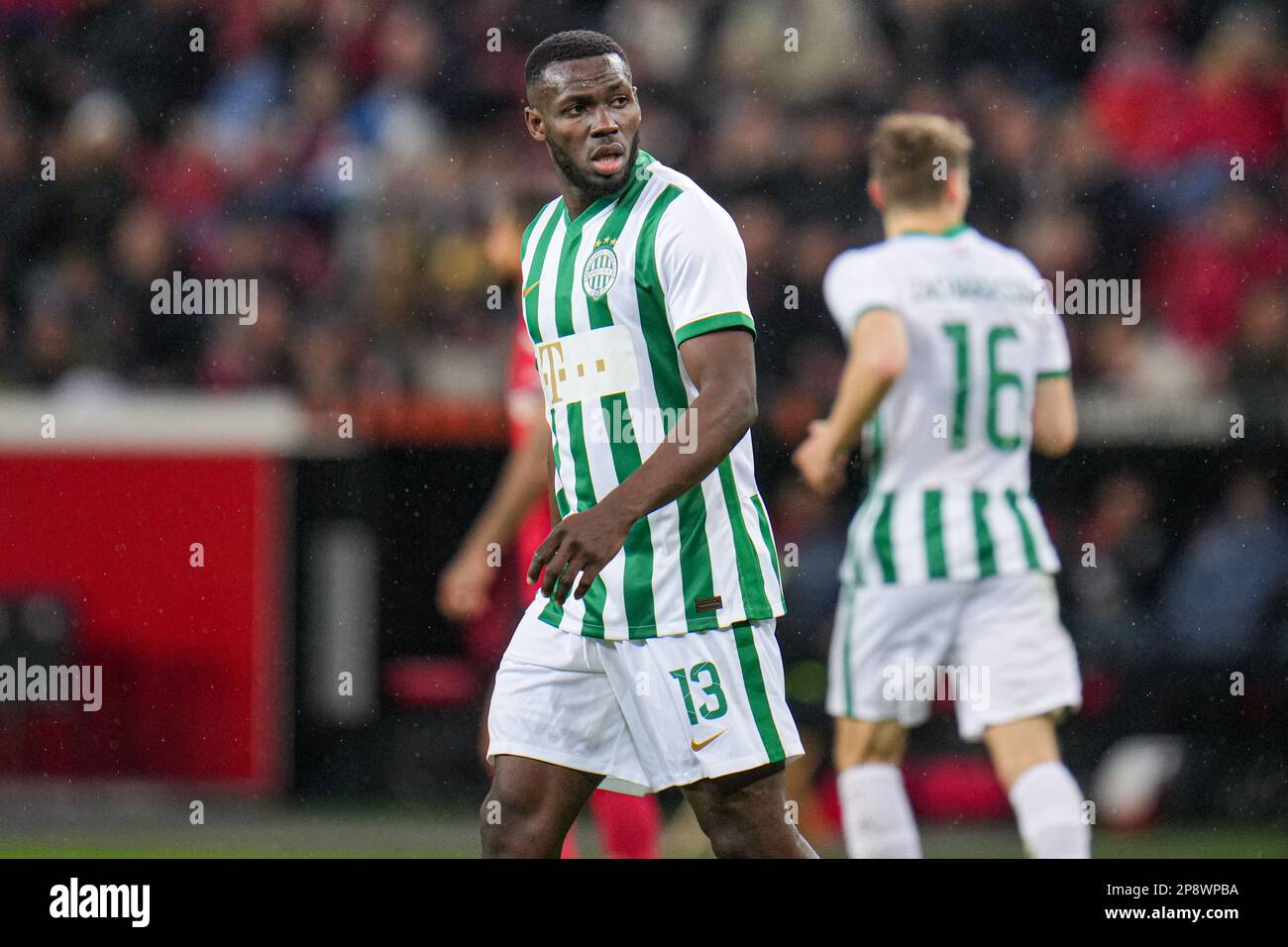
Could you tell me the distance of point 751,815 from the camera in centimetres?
390

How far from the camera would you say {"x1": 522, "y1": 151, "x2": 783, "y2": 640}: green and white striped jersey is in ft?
13.1

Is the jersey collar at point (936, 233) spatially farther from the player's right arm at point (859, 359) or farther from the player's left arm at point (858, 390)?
the player's left arm at point (858, 390)

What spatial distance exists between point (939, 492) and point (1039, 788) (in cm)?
84

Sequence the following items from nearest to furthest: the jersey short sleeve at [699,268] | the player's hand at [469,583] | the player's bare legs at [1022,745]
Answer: the jersey short sleeve at [699,268] → the player's bare legs at [1022,745] → the player's hand at [469,583]

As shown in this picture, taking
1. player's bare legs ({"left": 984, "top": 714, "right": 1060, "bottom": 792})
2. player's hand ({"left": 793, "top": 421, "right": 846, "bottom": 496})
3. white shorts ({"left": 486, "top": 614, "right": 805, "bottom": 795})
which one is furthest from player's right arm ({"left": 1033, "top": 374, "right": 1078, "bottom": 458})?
white shorts ({"left": 486, "top": 614, "right": 805, "bottom": 795})

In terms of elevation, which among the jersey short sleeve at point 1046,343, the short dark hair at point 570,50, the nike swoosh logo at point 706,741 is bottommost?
the nike swoosh logo at point 706,741

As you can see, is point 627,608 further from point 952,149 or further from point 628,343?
point 952,149

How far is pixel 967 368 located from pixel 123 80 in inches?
245

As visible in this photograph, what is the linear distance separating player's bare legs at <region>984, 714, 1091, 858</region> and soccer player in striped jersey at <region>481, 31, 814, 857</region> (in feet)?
4.92

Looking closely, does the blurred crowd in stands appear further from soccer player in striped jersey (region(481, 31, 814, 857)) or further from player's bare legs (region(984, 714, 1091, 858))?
soccer player in striped jersey (region(481, 31, 814, 857))

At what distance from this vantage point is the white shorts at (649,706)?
3926 millimetres

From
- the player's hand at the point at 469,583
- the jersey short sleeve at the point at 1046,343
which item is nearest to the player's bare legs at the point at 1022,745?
the jersey short sleeve at the point at 1046,343

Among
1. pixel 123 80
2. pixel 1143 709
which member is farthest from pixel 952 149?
pixel 123 80

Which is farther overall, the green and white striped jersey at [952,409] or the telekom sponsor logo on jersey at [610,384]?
the green and white striped jersey at [952,409]
